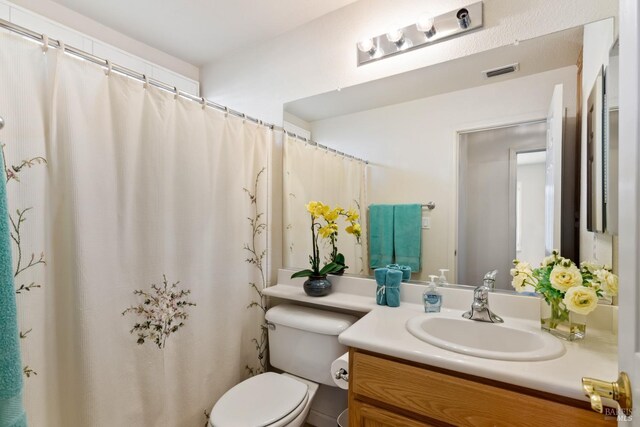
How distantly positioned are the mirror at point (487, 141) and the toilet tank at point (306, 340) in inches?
18.6

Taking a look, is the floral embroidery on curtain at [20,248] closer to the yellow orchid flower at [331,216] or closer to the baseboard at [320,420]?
the yellow orchid flower at [331,216]

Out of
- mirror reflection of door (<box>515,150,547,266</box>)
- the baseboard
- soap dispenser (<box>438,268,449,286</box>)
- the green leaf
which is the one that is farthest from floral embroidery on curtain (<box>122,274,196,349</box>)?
mirror reflection of door (<box>515,150,547,266</box>)

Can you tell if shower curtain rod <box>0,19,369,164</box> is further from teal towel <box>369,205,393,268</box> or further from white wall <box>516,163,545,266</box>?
white wall <box>516,163,545,266</box>

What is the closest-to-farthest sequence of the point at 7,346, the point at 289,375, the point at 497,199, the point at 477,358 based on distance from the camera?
the point at 7,346 → the point at 477,358 → the point at 497,199 → the point at 289,375

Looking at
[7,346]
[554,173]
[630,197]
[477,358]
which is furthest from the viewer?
[554,173]

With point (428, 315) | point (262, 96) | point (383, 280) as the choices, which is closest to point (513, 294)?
point (428, 315)

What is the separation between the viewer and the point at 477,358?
866 mm

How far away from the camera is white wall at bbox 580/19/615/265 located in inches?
41.7

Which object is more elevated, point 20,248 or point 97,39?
point 97,39

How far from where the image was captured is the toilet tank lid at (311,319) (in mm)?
1409

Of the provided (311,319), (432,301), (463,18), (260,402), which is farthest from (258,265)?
(463,18)

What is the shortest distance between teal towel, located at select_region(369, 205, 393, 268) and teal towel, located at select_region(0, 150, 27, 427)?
4.51 ft

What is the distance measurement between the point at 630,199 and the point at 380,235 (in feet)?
3.85

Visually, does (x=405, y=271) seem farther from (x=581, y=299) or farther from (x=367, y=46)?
(x=367, y=46)
